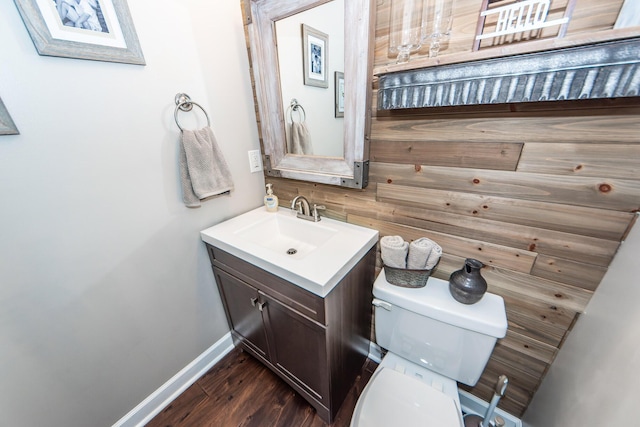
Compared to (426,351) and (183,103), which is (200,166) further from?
(426,351)

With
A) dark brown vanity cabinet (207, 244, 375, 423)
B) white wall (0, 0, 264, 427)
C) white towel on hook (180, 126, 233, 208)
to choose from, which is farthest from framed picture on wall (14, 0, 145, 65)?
dark brown vanity cabinet (207, 244, 375, 423)

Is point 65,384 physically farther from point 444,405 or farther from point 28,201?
point 444,405

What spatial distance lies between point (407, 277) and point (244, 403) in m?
1.17

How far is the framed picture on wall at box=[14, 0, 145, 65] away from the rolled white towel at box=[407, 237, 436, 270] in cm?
132

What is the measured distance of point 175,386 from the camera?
1.31 metres

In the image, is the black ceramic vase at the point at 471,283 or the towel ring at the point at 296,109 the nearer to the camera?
the black ceramic vase at the point at 471,283

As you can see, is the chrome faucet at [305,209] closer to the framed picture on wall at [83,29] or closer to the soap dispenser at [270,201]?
the soap dispenser at [270,201]

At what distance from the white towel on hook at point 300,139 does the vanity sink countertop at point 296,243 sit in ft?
1.26

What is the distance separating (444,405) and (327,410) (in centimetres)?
56

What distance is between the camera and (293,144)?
127cm

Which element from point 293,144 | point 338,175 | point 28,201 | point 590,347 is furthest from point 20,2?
point 590,347

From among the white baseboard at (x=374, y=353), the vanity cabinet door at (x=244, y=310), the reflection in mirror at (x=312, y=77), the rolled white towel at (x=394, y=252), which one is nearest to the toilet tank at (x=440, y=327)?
the rolled white towel at (x=394, y=252)

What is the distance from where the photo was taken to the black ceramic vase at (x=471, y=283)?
2.83 ft

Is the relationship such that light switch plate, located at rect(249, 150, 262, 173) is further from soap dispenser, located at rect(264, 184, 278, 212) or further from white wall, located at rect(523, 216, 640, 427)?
white wall, located at rect(523, 216, 640, 427)
